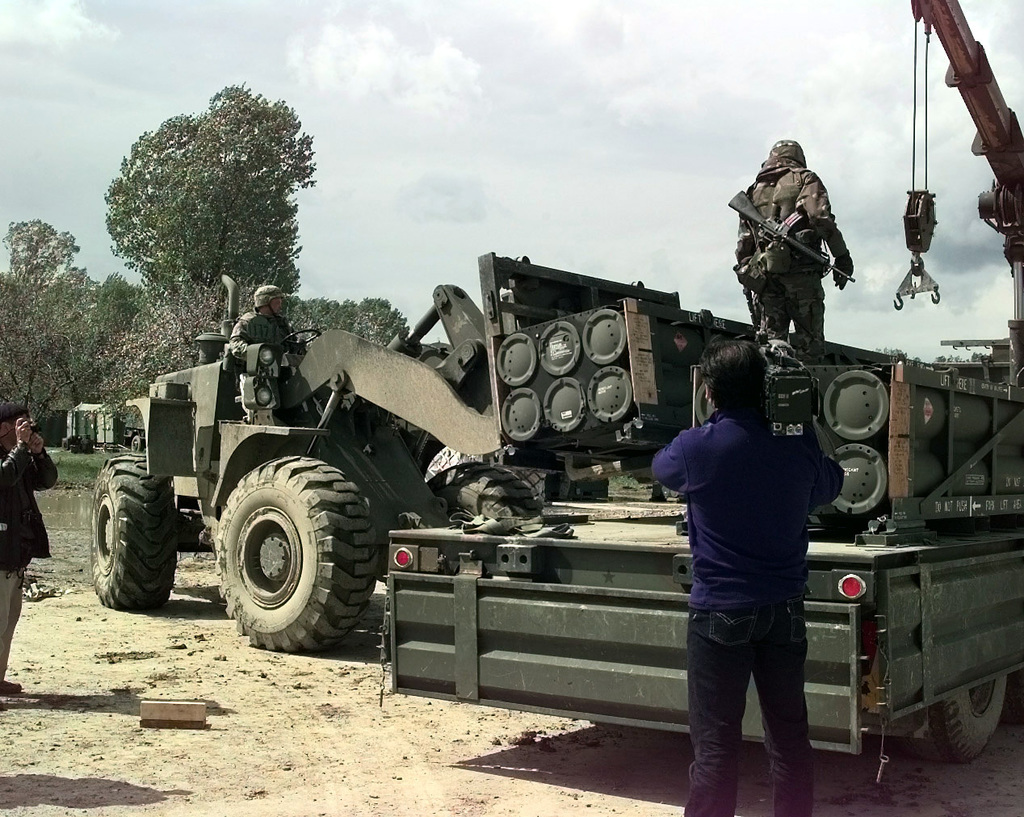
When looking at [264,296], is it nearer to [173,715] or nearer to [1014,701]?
[173,715]

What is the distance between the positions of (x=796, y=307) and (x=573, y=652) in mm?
3593

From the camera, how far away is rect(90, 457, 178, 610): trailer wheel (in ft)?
39.0

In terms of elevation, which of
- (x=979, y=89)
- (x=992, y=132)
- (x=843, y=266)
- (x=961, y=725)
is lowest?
(x=961, y=725)

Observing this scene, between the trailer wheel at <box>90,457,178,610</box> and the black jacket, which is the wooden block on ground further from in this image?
the trailer wheel at <box>90,457,178,610</box>

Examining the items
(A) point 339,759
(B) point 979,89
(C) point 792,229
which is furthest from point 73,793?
(B) point 979,89

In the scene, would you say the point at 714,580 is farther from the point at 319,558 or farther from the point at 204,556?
the point at 204,556

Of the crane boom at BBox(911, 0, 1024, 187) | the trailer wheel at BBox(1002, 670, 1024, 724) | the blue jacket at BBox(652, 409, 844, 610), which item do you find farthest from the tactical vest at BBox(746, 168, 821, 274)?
the crane boom at BBox(911, 0, 1024, 187)

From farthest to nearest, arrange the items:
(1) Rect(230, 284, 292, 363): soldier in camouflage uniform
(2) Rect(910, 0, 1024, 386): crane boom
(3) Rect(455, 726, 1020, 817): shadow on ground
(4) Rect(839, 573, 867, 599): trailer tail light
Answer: (2) Rect(910, 0, 1024, 386): crane boom → (1) Rect(230, 284, 292, 363): soldier in camouflage uniform → (3) Rect(455, 726, 1020, 817): shadow on ground → (4) Rect(839, 573, 867, 599): trailer tail light

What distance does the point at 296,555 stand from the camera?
31.3ft

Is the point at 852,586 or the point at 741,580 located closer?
the point at 741,580

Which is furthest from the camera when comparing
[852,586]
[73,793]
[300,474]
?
[300,474]

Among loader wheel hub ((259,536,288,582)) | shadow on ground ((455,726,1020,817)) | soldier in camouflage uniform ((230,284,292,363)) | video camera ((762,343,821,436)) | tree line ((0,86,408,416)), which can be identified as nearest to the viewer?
video camera ((762,343,821,436))

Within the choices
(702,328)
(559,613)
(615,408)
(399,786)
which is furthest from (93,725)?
(702,328)

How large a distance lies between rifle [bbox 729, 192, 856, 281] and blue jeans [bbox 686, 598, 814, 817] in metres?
4.39
